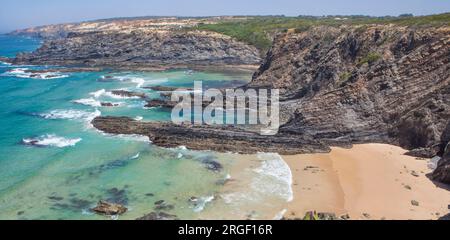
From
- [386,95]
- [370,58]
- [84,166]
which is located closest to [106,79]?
[84,166]

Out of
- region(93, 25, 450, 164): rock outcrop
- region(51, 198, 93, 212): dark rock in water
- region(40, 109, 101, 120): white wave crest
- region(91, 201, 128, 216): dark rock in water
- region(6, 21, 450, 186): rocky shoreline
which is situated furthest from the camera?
region(40, 109, 101, 120): white wave crest

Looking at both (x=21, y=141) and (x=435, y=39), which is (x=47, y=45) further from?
(x=435, y=39)

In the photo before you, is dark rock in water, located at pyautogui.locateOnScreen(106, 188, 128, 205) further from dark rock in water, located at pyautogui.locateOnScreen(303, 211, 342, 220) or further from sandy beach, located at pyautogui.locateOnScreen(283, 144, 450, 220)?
dark rock in water, located at pyautogui.locateOnScreen(303, 211, 342, 220)

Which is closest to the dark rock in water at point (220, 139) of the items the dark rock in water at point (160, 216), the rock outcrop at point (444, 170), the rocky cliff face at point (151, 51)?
the rock outcrop at point (444, 170)

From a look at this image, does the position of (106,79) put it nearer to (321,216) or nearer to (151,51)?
(151,51)

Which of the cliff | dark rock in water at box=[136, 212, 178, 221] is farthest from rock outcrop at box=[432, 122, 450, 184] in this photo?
dark rock in water at box=[136, 212, 178, 221]

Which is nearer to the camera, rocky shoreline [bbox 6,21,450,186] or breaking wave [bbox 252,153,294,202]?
breaking wave [bbox 252,153,294,202]

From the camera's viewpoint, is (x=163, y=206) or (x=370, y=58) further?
(x=370, y=58)

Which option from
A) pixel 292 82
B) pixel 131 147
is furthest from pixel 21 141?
pixel 292 82
